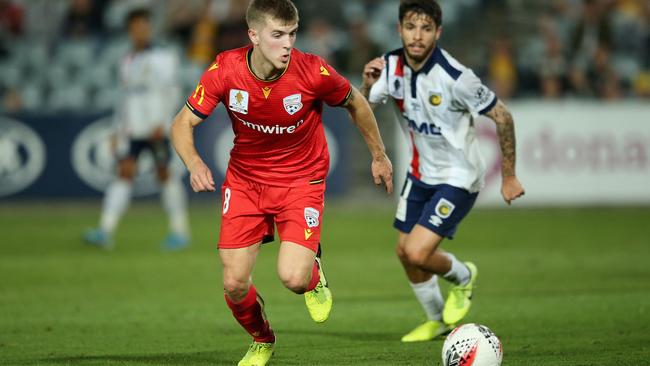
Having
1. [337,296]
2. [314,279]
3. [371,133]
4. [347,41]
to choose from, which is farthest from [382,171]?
[347,41]

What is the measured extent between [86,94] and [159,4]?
2363 millimetres

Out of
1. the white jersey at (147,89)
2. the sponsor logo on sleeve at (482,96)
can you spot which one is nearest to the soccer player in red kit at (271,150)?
the sponsor logo on sleeve at (482,96)

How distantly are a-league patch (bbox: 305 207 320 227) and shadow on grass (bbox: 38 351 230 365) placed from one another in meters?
1.02

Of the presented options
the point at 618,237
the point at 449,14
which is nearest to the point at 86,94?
the point at 449,14

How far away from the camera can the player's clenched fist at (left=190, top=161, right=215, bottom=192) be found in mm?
6316

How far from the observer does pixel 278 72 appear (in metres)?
6.84

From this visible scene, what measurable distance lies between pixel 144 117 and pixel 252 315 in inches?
299

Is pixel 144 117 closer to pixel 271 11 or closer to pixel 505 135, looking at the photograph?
pixel 505 135

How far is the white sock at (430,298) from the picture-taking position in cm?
830

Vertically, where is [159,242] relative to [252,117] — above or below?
below

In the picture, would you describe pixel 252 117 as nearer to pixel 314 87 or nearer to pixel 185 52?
pixel 314 87

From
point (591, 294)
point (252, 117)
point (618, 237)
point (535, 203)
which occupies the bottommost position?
point (535, 203)

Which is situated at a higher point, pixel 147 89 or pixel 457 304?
pixel 457 304

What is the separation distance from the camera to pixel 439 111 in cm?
816
